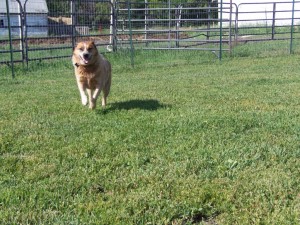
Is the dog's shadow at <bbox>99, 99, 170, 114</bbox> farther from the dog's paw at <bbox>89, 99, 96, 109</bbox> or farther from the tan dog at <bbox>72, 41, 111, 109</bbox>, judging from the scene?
the tan dog at <bbox>72, 41, 111, 109</bbox>

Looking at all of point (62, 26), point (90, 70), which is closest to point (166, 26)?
point (62, 26)

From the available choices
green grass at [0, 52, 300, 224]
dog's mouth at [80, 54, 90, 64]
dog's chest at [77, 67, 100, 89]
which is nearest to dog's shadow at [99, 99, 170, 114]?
green grass at [0, 52, 300, 224]

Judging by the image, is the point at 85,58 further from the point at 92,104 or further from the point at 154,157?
the point at 154,157

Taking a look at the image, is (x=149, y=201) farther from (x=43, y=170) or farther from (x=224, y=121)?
(x=224, y=121)

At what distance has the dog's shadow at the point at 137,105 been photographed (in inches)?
239

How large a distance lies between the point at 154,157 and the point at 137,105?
251 centimetres

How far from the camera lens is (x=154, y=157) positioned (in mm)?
3893

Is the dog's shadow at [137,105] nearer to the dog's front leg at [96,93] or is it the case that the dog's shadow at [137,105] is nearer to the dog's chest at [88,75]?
the dog's front leg at [96,93]

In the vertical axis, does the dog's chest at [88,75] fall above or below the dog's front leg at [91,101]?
above

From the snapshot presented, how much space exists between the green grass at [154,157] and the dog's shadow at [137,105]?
0.02 metres

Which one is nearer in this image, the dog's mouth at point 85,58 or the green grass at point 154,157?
the green grass at point 154,157

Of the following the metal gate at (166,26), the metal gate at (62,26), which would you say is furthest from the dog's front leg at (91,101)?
the metal gate at (166,26)

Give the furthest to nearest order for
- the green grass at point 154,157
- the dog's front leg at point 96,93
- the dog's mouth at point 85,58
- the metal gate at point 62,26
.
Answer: the metal gate at point 62,26
the dog's front leg at point 96,93
the dog's mouth at point 85,58
the green grass at point 154,157

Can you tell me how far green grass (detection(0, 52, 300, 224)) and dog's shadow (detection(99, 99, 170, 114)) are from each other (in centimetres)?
2
